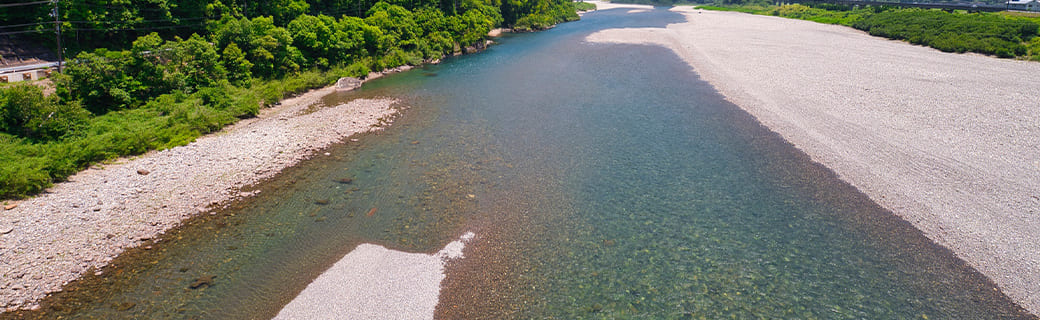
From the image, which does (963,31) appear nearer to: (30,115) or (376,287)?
(376,287)

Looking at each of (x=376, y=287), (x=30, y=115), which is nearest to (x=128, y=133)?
(x=30, y=115)

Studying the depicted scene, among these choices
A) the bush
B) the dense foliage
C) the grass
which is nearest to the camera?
the grass

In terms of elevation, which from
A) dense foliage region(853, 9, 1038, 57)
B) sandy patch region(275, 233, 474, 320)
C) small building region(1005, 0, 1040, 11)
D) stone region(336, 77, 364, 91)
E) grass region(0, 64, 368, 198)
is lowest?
sandy patch region(275, 233, 474, 320)

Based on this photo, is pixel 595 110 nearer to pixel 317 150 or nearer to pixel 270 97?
pixel 317 150

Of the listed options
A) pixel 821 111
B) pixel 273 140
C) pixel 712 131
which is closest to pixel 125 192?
pixel 273 140

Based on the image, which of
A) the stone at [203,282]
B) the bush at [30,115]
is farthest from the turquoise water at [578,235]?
the bush at [30,115]

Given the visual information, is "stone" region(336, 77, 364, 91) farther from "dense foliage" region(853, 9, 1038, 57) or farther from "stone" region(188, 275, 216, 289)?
"dense foliage" region(853, 9, 1038, 57)

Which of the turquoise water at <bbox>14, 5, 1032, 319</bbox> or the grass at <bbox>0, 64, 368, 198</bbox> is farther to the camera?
the grass at <bbox>0, 64, 368, 198</bbox>

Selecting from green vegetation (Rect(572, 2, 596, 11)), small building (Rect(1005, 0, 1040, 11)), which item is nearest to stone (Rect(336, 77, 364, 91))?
small building (Rect(1005, 0, 1040, 11))
